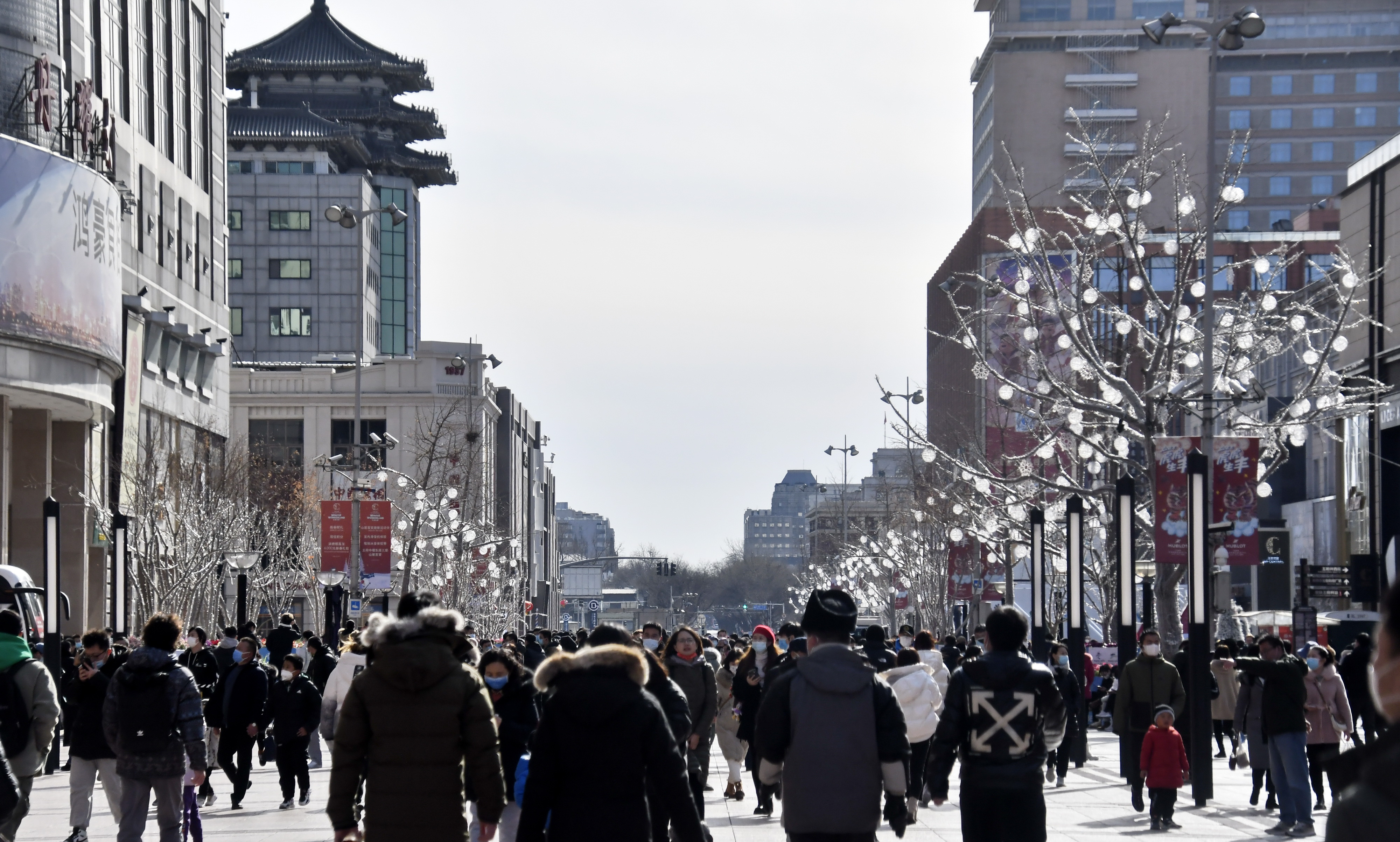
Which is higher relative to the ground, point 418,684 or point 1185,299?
point 1185,299

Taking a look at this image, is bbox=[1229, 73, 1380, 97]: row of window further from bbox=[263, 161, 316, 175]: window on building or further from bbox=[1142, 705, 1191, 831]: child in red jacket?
bbox=[1142, 705, 1191, 831]: child in red jacket

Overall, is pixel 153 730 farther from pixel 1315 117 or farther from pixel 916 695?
pixel 1315 117

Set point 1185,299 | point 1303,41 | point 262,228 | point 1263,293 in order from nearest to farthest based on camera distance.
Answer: point 1263,293
point 1185,299
point 262,228
point 1303,41

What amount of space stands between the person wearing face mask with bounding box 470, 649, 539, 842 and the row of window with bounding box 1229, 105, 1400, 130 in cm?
13302

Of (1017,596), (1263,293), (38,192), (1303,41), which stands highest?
(1303,41)

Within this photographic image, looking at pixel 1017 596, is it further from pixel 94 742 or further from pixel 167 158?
pixel 94 742

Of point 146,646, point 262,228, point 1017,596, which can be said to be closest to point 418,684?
point 146,646

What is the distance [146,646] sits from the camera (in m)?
12.2

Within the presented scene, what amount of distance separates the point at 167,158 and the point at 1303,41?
320 feet

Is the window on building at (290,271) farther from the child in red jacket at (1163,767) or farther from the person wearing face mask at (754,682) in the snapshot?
the child in red jacket at (1163,767)

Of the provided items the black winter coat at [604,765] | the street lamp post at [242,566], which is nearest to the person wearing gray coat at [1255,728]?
the black winter coat at [604,765]

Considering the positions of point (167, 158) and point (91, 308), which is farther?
point (167, 158)

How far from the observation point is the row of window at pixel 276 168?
128 metres

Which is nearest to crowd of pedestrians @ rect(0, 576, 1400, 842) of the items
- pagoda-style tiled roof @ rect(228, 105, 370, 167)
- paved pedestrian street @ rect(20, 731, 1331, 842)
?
paved pedestrian street @ rect(20, 731, 1331, 842)
